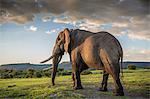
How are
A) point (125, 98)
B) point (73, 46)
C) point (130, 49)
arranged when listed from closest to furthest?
1. point (125, 98)
2. point (73, 46)
3. point (130, 49)

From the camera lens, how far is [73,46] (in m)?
2.33

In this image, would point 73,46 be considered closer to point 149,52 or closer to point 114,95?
point 114,95

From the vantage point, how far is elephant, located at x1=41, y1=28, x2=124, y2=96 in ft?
7.12

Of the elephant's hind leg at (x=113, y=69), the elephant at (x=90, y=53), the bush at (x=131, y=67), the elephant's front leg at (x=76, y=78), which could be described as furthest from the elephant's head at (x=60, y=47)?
the bush at (x=131, y=67)

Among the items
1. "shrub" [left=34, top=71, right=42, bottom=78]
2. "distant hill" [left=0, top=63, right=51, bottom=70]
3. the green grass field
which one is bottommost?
the green grass field

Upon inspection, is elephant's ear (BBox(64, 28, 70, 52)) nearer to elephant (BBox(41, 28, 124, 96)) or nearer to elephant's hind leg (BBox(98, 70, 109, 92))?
elephant (BBox(41, 28, 124, 96))

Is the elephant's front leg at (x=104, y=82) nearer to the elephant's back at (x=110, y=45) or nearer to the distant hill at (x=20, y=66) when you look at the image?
the elephant's back at (x=110, y=45)

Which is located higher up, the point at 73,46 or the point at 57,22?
the point at 57,22

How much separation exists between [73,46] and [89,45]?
0.41 feet

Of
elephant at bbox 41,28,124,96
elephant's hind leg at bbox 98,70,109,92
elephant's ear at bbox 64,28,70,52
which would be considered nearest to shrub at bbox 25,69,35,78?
elephant at bbox 41,28,124,96

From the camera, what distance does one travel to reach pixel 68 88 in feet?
7.52

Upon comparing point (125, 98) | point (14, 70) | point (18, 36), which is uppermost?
point (18, 36)

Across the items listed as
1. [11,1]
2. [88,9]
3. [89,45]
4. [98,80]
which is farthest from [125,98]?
[11,1]

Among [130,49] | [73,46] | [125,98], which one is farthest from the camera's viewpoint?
[130,49]
